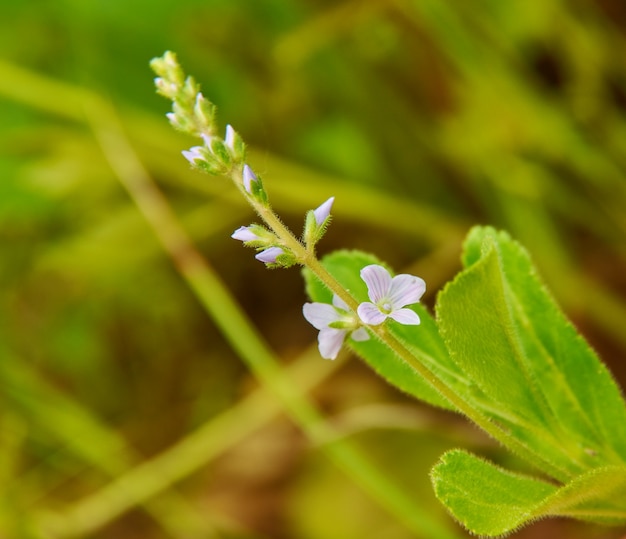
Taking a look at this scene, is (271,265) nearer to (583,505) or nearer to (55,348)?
(583,505)

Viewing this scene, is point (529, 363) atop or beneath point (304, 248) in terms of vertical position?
beneath

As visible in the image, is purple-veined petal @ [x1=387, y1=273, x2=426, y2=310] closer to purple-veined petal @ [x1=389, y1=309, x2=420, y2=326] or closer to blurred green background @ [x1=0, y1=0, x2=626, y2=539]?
purple-veined petal @ [x1=389, y1=309, x2=420, y2=326]

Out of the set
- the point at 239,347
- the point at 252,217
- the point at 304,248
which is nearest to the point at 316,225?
the point at 304,248

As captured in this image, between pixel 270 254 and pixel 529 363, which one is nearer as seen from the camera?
pixel 270 254

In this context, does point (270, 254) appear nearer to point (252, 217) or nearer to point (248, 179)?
point (248, 179)

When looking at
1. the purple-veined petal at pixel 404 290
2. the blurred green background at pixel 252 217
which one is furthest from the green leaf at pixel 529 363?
the blurred green background at pixel 252 217

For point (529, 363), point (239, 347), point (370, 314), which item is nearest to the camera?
point (370, 314)
